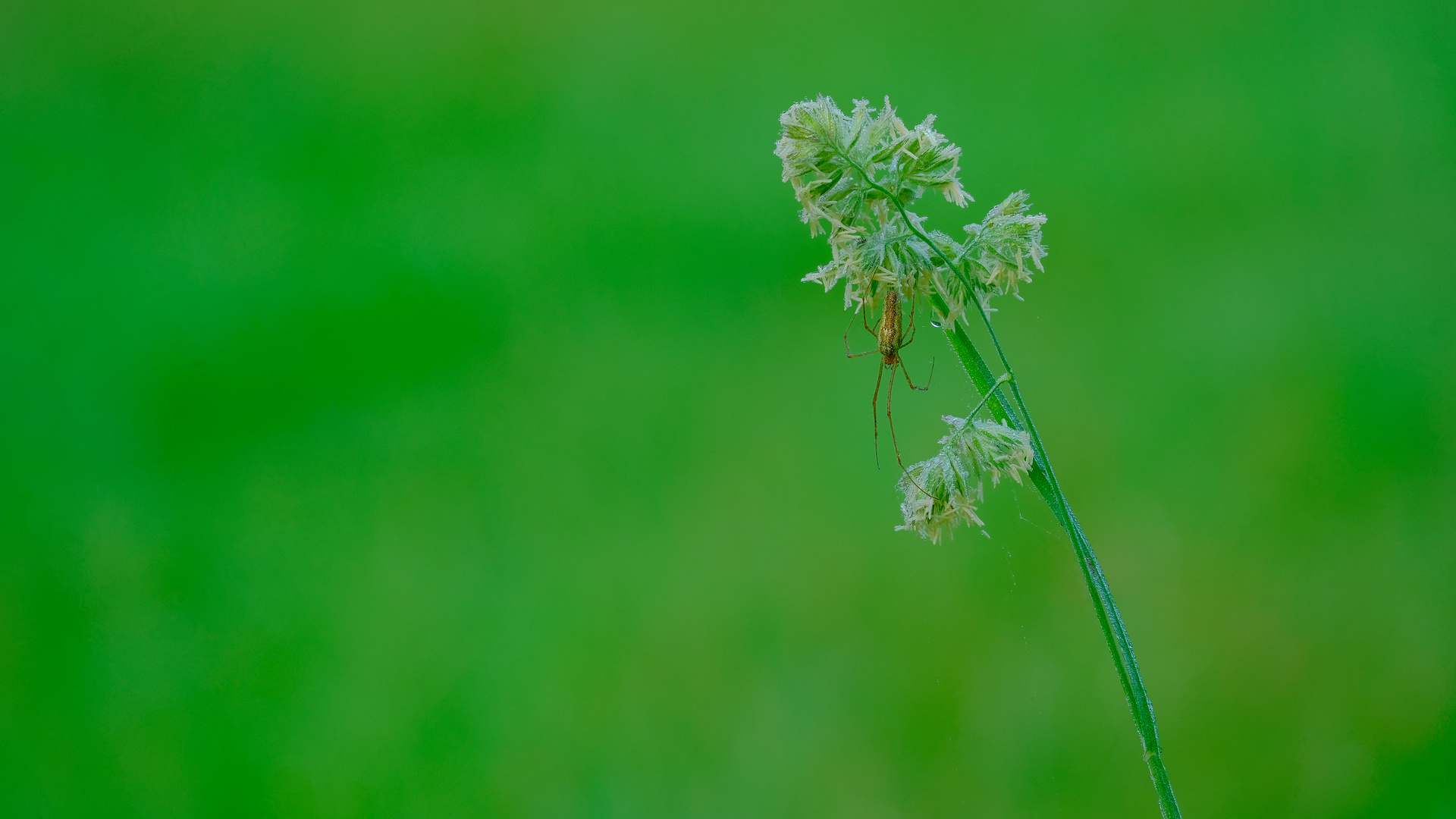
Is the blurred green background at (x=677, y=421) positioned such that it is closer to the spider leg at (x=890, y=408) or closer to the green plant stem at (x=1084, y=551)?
the spider leg at (x=890, y=408)

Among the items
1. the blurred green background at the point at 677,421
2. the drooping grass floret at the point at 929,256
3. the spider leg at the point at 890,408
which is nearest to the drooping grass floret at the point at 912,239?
the drooping grass floret at the point at 929,256

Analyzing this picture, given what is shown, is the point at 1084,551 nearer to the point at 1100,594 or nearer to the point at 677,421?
the point at 1100,594

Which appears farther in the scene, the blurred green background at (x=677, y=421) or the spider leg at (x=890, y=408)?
the blurred green background at (x=677, y=421)

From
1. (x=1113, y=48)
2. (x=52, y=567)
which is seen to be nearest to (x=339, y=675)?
(x=52, y=567)

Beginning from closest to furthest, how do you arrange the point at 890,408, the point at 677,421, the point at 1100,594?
the point at 1100,594
the point at 890,408
the point at 677,421

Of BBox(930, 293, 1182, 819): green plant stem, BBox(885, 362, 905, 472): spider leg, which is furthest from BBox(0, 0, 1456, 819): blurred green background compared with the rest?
BBox(930, 293, 1182, 819): green plant stem

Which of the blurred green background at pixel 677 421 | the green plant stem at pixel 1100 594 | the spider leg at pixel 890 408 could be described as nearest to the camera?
the green plant stem at pixel 1100 594

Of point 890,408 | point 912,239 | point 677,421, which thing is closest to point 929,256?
point 912,239

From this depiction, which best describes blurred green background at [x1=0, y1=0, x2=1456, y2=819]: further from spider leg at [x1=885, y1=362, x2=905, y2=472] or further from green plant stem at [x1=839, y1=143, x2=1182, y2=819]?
green plant stem at [x1=839, y1=143, x2=1182, y2=819]
